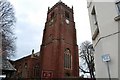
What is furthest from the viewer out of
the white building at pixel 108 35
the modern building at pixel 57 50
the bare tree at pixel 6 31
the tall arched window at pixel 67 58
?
the tall arched window at pixel 67 58

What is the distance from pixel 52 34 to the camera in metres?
41.6

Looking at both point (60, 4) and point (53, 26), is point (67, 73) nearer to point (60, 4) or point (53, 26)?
point (53, 26)

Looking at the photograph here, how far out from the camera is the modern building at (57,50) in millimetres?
37188

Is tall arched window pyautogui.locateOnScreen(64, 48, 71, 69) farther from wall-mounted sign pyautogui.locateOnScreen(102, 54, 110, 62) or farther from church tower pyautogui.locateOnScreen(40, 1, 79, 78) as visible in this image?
wall-mounted sign pyautogui.locateOnScreen(102, 54, 110, 62)

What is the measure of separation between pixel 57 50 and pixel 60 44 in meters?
1.63

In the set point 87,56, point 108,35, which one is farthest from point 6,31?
point 87,56

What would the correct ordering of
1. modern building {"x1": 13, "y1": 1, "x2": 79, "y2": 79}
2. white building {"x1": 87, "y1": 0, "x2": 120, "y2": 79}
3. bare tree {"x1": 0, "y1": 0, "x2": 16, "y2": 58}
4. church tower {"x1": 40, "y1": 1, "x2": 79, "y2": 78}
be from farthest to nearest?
1. modern building {"x1": 13, "y1": 1, "x2": 79, "y2": 79}
2. church tower {"x1": 40, "y1": 1, "x2": 79, "y2": 78}
3. bare tree {"x1": 0, "y1": 0, "x2": 16, "y2": 58}
4. white building {"x1": 87, "y1": 0, "x2": 120, "y2": 79}

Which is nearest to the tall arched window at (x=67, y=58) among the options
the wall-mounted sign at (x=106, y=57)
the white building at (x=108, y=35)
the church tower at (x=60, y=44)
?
the church tower at (x=60, y=44)

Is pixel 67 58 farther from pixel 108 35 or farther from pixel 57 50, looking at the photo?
pixel 108 35

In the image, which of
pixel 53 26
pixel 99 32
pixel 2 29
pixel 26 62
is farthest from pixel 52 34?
pixel 99 32

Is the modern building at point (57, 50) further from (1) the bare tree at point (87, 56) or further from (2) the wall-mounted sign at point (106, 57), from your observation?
(2) the wall-mounted sign at point (106, 57)

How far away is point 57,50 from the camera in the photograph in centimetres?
3769

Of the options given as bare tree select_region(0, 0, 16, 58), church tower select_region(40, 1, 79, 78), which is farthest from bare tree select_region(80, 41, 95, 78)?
bare tree select_region(0, 0, 16, 58)

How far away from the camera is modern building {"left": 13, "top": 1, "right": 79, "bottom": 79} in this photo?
3719cm
